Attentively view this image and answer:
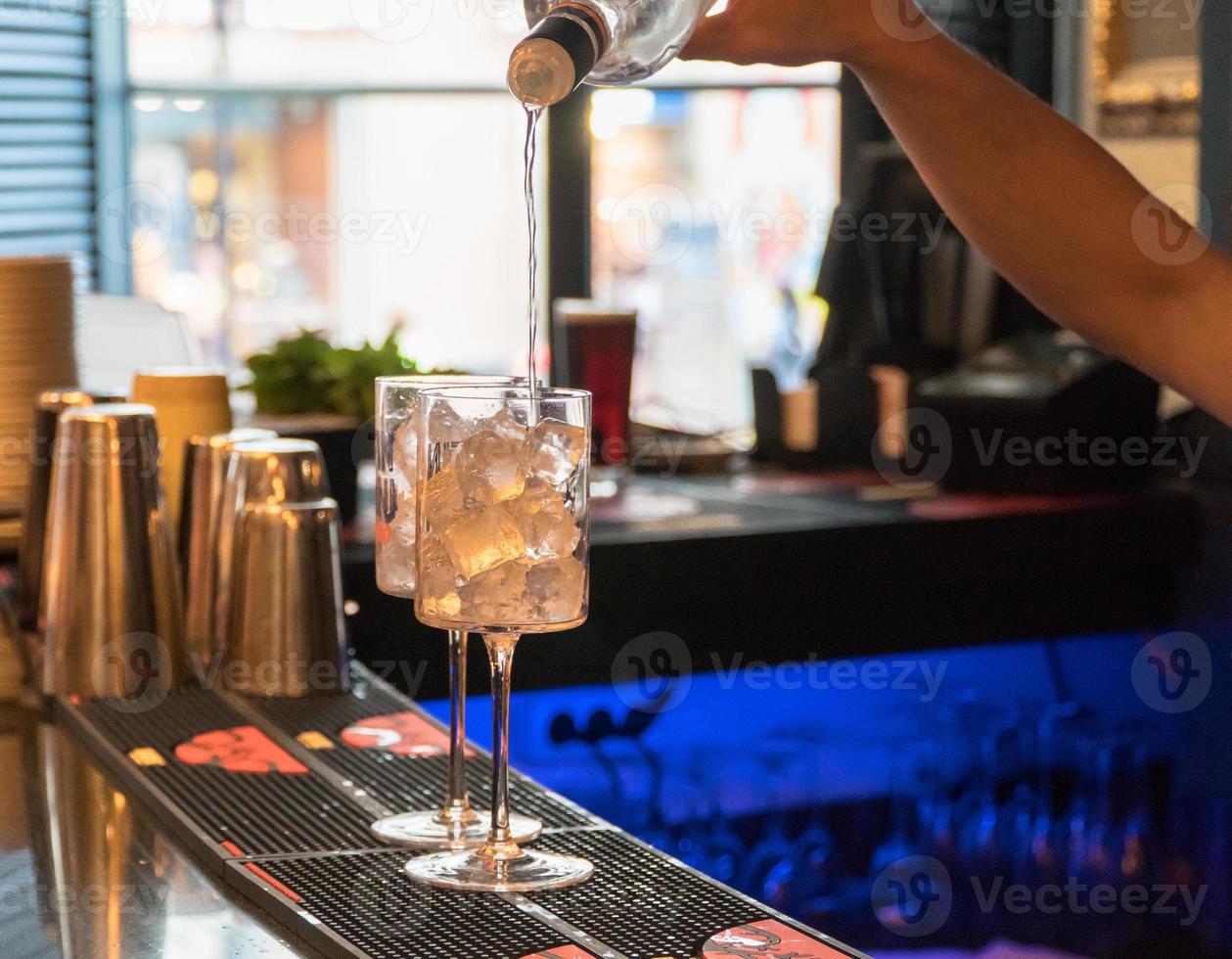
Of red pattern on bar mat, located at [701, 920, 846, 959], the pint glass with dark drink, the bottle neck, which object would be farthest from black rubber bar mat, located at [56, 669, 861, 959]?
the pint glass with dark drink

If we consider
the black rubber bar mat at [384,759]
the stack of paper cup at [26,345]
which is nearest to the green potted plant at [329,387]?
the stack of paper cup at [26,345]

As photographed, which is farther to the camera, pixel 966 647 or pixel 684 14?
pixel 966 647

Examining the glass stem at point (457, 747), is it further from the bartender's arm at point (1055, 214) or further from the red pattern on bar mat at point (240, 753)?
the bartender's arm at point (1055, 214)

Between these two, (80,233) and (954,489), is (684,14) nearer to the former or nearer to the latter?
(954,489)

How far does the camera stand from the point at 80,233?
4.02m

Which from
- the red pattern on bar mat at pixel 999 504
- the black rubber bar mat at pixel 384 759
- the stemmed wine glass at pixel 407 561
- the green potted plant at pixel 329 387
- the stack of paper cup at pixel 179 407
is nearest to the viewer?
the stemmed wine glass at pixel 407 561

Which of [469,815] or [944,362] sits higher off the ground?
[944,362]

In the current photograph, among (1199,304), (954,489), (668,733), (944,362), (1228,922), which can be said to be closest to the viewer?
(1199,304)

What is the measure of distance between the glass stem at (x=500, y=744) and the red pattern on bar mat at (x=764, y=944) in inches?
7.1

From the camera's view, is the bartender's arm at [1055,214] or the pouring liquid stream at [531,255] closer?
the pouring liquid stream at [531,255]

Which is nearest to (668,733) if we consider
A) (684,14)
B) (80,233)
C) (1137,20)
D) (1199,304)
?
(1199,304)

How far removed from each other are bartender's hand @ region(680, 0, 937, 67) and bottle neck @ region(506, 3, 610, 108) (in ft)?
0.93

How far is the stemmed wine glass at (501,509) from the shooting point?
996 mm

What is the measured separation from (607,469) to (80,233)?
1.93 metres
